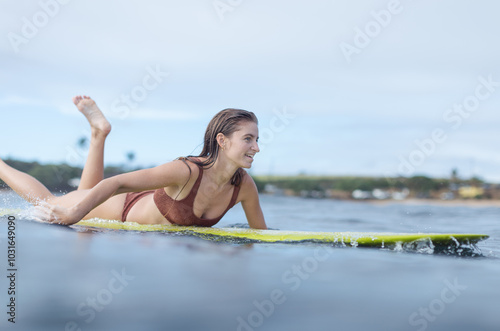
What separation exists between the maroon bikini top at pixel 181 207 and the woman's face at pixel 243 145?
1.23 feet

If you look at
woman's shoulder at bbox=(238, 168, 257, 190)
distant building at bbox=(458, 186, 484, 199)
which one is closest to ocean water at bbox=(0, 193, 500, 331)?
woman's shoulder at bbox=(238, 168, 257, 190)

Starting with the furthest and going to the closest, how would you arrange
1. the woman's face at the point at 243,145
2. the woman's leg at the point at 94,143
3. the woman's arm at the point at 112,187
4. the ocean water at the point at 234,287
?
1. the woman's leg at the point at 94,143
2. the woman's face at the point at 243,145
3. the woman's arm at the point at 112,187
4. the ocean water at the point at 234,287

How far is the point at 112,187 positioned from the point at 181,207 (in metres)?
0.86

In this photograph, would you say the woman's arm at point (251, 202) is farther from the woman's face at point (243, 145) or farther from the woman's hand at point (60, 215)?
the woman's hand at point (60, 215)

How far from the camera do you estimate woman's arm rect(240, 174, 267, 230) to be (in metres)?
4.98

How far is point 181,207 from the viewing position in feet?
15.7

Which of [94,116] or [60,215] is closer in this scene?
[60,215]

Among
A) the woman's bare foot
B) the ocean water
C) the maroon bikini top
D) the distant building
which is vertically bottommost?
the ocean water

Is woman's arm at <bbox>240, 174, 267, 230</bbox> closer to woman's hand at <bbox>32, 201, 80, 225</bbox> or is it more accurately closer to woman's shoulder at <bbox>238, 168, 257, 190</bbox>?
woman's shoulder at <bbox>238, 168, 257, 190</bbox>

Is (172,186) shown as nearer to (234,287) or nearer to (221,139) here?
(221,139)

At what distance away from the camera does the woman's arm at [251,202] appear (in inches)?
196

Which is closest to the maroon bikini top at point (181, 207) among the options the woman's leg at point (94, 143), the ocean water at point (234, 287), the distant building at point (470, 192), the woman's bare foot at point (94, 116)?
the ocean water at point (234, 287)

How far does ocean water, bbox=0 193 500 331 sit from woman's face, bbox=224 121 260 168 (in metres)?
0.84

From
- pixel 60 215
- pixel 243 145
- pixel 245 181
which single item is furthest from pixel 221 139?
pixel 60 215
